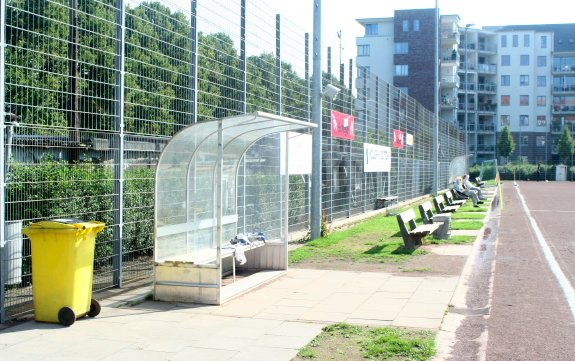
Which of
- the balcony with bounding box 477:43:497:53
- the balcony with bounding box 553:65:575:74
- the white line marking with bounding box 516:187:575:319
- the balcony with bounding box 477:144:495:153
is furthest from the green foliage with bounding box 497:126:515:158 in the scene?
the white line marking with bounding box 516:187:575:319

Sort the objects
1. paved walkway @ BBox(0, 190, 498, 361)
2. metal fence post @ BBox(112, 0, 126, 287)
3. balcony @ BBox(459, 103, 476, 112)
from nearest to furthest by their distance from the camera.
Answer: paved walkway @ BBox(0, 190, 498, 361), metal fence post @ BBox(112, 0, 126, 287), balcony @ BBox(459, 103, 476, 112)

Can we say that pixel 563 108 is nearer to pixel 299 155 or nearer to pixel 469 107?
pixel 469 107

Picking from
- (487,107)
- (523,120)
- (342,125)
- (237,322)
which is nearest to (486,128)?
(487,107)

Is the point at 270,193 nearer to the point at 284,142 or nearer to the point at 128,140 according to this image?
the point at 284,142

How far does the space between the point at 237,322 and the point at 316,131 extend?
8.40 metres

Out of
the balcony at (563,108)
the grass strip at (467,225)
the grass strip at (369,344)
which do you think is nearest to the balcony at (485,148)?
the balcony at (563,108)

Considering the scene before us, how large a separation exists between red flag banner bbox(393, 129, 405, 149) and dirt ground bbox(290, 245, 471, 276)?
13.9 meters

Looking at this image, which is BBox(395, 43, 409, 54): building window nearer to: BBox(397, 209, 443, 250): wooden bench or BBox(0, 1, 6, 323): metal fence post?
BBox(397, 209, 443, 250): wooden bench

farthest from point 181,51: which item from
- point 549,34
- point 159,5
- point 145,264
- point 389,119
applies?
point 549,34

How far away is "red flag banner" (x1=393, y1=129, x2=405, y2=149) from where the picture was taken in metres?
26.5

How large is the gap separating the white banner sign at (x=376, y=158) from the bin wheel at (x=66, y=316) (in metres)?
15.0

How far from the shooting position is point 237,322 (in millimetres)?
7285

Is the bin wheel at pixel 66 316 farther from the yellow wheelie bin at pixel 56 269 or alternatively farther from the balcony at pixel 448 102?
the balcony at pixel 448 102

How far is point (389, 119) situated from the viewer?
25500 millimetres
